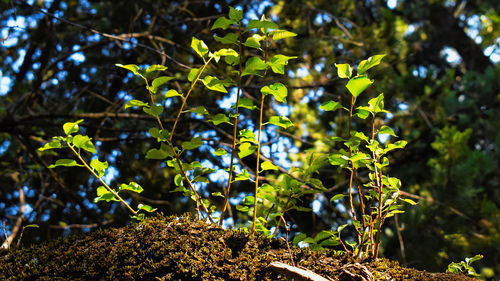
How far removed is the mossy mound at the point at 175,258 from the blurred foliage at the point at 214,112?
4.60 ft

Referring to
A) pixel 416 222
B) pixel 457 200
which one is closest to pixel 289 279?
pixel 457 200

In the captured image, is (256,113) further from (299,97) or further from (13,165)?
(13,165)

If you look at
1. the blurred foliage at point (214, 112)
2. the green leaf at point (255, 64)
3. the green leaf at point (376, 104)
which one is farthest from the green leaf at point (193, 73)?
the blurred foliage at point (214, 112)

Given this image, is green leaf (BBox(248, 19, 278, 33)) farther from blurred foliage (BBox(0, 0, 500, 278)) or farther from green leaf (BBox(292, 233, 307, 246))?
blurred foliage (BBox(0, 0, 500, 278))

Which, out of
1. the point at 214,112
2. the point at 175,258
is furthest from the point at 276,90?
the point at 214,112

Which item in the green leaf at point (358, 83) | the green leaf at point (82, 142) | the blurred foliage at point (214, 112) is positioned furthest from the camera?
the blurred foliage at point (214, 112)

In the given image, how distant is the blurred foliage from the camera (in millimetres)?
3176

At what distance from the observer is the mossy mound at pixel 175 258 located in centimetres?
97

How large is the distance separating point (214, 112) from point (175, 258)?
240 centimetres

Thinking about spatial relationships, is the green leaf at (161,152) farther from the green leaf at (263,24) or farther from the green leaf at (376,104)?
the green leaf at (376,104)

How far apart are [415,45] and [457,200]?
3.73 m

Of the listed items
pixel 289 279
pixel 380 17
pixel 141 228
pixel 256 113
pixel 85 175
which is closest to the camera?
pixel 289 279

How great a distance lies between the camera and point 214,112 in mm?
3305

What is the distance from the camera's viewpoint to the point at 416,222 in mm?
4160
